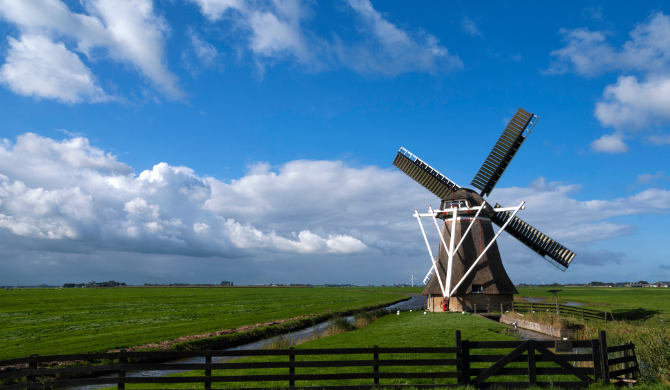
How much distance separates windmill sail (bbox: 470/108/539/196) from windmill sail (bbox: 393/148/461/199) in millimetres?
2551

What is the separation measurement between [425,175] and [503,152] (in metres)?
6.95

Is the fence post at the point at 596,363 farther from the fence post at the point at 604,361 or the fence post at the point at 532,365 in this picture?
the fence post at the point at 532,365

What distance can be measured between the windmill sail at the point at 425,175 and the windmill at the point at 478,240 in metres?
0.09

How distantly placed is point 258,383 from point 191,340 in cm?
1615

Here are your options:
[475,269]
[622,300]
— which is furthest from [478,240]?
[622,300]

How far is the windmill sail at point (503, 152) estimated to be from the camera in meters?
34.3

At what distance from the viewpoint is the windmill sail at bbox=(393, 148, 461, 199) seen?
3672 centimetres

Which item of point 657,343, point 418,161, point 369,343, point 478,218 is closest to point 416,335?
point 369,343

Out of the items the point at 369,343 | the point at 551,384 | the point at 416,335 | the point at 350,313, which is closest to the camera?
the point at 551,384

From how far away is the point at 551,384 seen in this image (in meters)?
9.77

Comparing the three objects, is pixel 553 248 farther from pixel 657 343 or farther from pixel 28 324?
pixel 28 324

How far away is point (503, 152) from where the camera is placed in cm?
3531

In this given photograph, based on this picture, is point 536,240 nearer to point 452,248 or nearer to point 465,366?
point 452,248

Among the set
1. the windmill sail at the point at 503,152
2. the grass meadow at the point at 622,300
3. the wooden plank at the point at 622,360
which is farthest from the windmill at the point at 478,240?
the wooden plank at the point at 622,360
